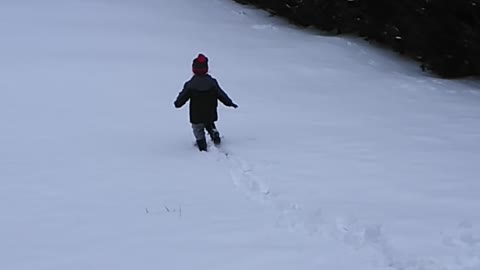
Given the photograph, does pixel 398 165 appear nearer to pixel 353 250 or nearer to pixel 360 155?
pixel 360 155

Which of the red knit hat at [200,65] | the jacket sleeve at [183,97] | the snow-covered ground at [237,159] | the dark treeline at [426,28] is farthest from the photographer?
the dark treeline at [426,28]

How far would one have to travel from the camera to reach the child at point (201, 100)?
365 inches

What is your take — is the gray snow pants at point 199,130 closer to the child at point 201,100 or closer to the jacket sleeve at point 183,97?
the child at point 201,100

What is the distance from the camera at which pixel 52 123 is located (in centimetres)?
1048

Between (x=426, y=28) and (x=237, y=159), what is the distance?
7193 mm

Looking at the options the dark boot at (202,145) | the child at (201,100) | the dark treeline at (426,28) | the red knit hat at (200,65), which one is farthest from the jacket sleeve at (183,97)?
the dark treeline at (426,28)

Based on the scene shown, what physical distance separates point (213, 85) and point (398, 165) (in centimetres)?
285

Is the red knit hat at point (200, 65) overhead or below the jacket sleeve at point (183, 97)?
overhead

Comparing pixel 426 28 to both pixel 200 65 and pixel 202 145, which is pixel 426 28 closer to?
pixel 200 65

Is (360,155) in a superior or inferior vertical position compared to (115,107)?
superior

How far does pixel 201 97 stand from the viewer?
367 inches

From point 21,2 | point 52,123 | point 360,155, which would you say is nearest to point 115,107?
point 52,123

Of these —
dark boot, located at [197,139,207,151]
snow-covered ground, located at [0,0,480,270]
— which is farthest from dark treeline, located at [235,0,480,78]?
dark boot, located at [197,139,207,151]

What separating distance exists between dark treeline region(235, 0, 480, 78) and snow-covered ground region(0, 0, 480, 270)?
19.4 inches
